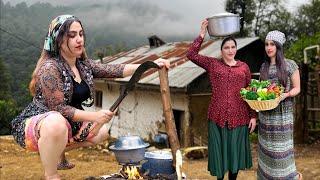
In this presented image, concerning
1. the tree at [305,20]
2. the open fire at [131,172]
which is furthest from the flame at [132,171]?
the tree at [305,20]

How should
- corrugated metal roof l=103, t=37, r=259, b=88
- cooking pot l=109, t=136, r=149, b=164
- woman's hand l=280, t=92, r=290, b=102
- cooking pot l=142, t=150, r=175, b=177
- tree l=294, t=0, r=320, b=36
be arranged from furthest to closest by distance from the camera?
tree l=294, t=0, r=320, b=36, corrugated metal roof l=103, t=37, r=259, b=88, woman's hand l=280, t=92, r=290, b=102, cooking pot l=142, t=150, r=175, b=177, cooking pot l=109, t=136, r=149, b=164

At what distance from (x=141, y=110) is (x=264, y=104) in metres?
9.69

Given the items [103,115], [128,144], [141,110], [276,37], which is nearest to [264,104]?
[276,37]

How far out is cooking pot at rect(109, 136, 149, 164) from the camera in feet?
13.0

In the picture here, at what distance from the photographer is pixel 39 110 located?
312 cm

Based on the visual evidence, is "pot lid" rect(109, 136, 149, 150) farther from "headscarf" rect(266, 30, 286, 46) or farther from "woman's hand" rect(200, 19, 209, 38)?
"headscarf" rect(266, 30, 286, 46)

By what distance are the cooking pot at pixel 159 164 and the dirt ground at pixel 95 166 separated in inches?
80.7

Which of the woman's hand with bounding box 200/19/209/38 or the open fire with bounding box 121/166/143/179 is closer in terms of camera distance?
→ the open fire with bounding box 121/166/143/179

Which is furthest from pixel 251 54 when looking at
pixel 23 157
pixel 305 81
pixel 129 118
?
pixel 23 157

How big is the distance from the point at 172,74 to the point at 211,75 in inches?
300

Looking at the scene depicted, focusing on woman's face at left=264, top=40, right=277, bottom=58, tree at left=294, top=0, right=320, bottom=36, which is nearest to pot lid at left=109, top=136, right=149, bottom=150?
woman's face at left=264, top=40, right=277, bottom=58

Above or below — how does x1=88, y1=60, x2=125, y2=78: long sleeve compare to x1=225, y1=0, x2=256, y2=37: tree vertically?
above

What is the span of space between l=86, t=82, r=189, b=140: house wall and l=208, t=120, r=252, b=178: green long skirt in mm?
6912

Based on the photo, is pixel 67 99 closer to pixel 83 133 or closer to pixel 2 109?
pixel 83 133
